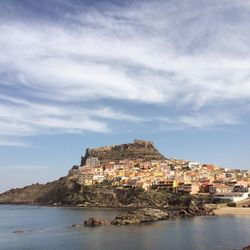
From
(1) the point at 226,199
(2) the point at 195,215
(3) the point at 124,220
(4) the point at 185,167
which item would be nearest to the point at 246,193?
(1) the point at 226,199

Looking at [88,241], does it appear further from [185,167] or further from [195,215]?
[185,167]

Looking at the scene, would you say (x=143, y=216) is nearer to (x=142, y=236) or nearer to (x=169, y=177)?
(x=142, y=236)

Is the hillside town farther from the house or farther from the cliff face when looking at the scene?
the cliff face

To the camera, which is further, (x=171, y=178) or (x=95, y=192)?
(x=171, y=178)

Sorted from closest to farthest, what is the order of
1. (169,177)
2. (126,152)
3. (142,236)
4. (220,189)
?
(142,236) → (220,189) → (169,177) → (126,152)

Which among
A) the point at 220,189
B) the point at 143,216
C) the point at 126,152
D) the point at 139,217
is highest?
the point at 126,152

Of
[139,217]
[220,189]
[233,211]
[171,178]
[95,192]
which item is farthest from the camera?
[171,178]

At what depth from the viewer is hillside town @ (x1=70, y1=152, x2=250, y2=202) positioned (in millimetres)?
105262

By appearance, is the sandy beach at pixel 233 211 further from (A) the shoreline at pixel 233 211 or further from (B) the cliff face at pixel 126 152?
(B) the cliff face at pixel 126 152

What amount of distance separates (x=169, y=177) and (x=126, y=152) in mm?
53566

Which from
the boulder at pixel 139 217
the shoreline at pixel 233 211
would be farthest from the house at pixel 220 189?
the boulder at pixel 139 217

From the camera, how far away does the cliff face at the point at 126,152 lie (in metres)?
174

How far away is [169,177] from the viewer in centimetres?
12606

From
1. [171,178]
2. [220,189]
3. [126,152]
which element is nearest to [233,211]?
[220,189]
